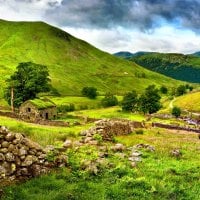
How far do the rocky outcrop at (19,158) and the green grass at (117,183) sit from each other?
0.64m

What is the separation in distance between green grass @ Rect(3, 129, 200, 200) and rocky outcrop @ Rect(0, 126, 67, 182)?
0.64m

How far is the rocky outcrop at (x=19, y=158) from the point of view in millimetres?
19484

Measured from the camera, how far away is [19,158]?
20.1 metres

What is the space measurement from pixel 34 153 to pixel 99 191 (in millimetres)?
3967

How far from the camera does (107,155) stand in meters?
24.8

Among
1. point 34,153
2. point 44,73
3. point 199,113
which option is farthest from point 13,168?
point 199,113

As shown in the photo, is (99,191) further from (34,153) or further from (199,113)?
(199,113)

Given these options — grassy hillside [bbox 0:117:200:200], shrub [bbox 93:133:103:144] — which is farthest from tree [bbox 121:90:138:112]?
grassy hillside [bbox 0:117:200:200]

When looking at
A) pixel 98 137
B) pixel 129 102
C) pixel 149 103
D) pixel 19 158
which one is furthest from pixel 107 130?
pixel 129 102

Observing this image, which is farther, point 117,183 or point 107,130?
point 107,130

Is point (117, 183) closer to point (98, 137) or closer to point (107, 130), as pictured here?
point (98, 137)

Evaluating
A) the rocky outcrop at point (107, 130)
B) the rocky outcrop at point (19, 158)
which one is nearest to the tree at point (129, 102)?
the rocky outcrop at point (107, 130)

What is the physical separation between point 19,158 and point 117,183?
15.7ft

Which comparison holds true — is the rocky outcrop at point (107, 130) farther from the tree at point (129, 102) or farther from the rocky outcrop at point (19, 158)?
the tree at point (129, 102)
